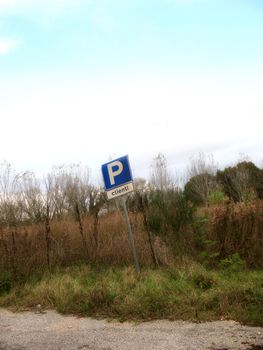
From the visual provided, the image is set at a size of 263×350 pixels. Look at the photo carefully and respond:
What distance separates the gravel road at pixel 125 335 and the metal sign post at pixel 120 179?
2.37 m

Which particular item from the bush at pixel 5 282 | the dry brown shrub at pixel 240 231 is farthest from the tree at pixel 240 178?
the bush at pixel 5 282

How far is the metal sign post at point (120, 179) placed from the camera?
→ 7.75 metres

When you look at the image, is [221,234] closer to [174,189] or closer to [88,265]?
[88,265]

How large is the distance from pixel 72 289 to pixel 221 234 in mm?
3855

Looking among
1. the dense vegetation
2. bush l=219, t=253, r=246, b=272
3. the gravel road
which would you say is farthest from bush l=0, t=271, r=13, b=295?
bush l=219, t=253, r=246, b=272

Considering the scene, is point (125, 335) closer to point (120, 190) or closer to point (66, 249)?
point (120, 190)

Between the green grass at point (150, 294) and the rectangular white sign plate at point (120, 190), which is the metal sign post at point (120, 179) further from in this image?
the green grass at point (150, 294)

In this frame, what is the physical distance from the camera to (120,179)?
782 cm

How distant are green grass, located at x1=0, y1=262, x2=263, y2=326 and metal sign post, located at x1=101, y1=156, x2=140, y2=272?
3.23ft

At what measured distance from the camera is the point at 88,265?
29.5 feet

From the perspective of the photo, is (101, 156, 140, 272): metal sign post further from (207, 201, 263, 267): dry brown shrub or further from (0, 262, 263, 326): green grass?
(207, 201, 263, 267): dry brown shrub

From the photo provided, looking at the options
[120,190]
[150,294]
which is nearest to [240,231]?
[120,190]

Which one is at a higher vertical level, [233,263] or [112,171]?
[112,171]

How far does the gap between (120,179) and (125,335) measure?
3450 millimetres
